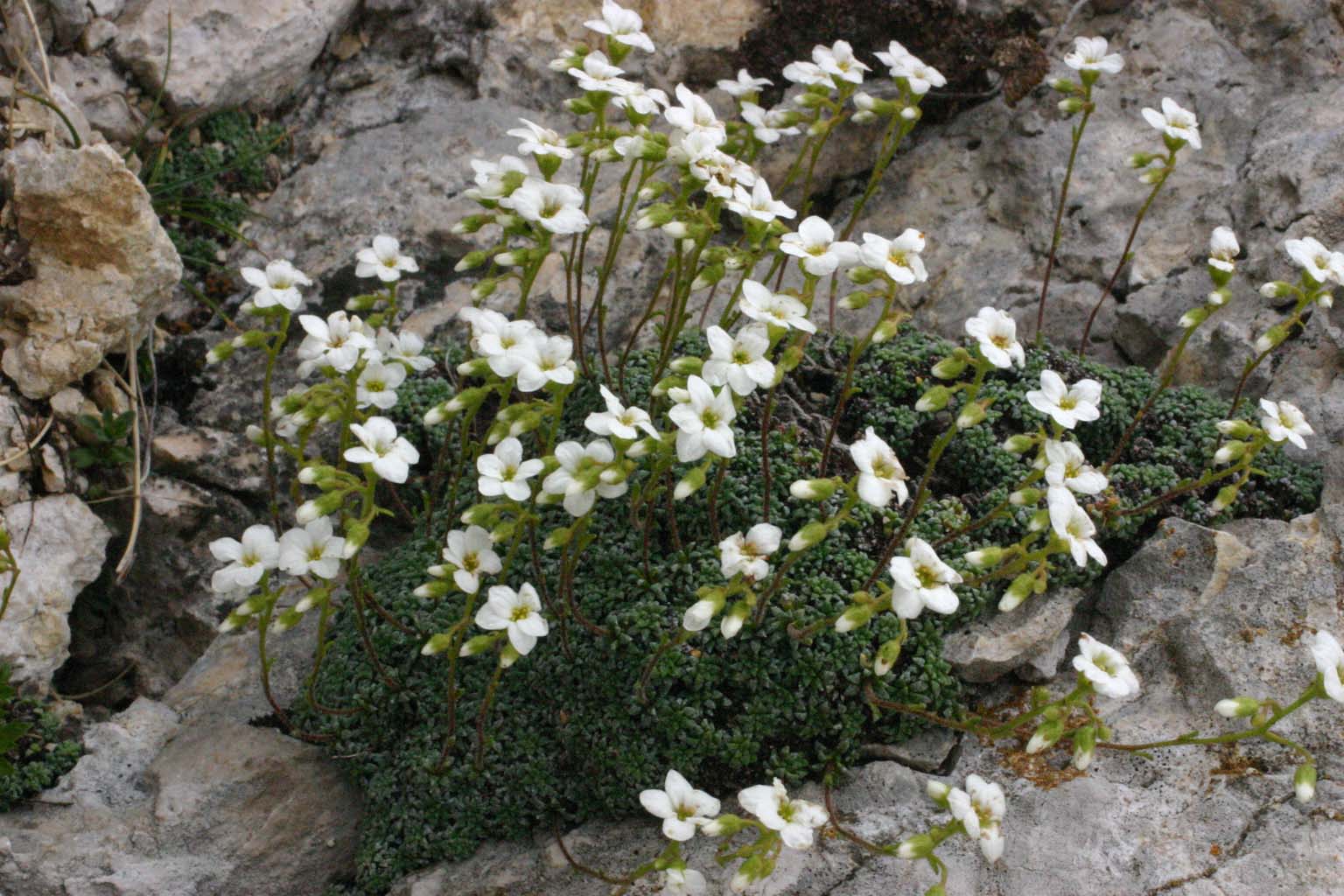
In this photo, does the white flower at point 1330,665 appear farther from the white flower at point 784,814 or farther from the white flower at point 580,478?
the white flower at point 580,478

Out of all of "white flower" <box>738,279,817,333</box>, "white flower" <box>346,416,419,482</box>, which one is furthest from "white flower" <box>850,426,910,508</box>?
"white flower" <box>346,416,419,482</box>

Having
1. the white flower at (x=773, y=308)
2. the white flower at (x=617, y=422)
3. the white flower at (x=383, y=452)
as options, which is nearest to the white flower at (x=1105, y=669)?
the white flower at (x=773, y=308)

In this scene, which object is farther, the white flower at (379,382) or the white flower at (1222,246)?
the white flower at (1222,246)

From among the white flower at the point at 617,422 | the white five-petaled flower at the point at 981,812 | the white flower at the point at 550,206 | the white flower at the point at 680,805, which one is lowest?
the white flower at the point at 680,805

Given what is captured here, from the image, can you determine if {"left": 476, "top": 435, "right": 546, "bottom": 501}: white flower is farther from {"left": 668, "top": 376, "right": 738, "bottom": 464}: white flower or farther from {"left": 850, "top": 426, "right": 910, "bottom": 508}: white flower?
{"left": 850, "top": 426, "right": 910, "bottom": 508}: white flower

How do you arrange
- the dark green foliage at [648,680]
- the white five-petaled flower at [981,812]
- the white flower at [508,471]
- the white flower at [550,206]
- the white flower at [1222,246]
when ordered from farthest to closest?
the white flower at [1222,246] → the dark green foliage at [648,680] → the white flower at [550,206] → the white flower at [508,471] → the white five-petaled flower at [981,812]

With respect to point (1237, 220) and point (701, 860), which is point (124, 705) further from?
point (1237, 220)

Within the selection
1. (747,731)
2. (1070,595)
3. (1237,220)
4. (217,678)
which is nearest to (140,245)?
(217,678)

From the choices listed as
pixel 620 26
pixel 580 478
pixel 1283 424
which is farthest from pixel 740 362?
pixel 1283 424
